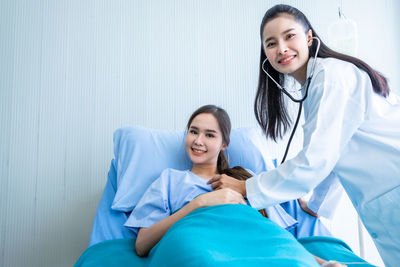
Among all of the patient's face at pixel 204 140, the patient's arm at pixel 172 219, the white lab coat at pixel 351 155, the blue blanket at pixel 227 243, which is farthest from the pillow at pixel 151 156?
the white lab coat at pixel 351 155

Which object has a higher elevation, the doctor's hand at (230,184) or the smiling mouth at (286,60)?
the smiling mouth at (286,60)

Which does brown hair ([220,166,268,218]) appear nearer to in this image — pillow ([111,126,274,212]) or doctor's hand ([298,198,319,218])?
pillow ([111,126,274,212])

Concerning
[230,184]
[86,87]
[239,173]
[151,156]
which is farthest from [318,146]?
[86,87]

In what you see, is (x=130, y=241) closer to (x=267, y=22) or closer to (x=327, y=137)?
(x=327, y=137)

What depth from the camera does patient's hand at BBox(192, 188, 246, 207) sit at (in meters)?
0.94

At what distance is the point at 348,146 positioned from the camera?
3.18ft

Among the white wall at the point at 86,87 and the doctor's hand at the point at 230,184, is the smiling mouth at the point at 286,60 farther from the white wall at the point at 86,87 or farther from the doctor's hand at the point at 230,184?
the white wall at the point at 86,87

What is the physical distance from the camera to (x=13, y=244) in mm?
1477

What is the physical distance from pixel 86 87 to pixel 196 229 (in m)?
1.18

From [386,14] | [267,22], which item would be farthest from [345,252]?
[386,14]

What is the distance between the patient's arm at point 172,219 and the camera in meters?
0.94

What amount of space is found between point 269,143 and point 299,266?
130cm

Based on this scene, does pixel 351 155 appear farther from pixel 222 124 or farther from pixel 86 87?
pixel 86 87

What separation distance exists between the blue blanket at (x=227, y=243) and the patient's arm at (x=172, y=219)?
7 cm
